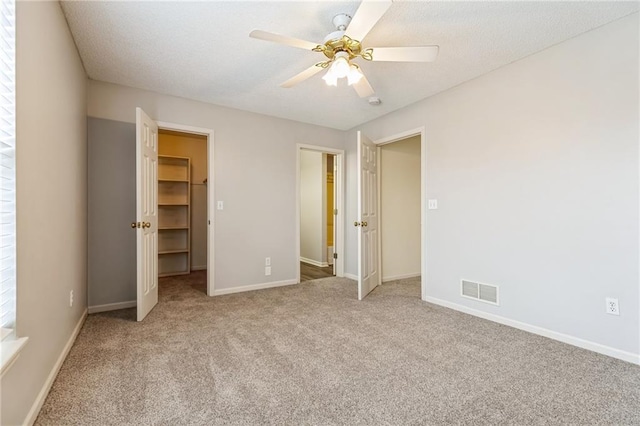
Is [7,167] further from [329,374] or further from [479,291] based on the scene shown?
[479,291]

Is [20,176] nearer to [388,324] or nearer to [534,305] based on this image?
[388,324]

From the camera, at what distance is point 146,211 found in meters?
2.98

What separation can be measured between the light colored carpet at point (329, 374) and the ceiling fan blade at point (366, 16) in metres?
2.07

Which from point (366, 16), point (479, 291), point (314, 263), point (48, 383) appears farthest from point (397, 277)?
point (48, 383)

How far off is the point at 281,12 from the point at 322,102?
1.62m

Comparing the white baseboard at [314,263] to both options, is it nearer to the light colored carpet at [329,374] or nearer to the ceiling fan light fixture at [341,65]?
the light colored carpet at [329,374]

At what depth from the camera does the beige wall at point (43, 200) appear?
4.55 ft

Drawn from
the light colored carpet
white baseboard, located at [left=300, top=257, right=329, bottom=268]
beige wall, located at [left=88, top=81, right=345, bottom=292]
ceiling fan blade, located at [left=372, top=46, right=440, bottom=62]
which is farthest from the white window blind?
white baseboard, located at [left=300, top=257, right=329, bottom=268]

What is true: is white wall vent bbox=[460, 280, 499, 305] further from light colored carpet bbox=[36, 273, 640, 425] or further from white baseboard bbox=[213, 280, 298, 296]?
white baseboard bbox=[213, 280, 298, 296]

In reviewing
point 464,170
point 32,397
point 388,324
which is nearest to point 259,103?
point 464,170

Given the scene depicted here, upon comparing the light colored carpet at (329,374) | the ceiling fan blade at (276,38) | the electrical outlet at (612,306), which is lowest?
the light colored carpet at (329,374)

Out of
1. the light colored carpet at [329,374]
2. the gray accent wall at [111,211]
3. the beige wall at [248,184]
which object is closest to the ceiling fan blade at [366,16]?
the light colored carpet at [329,374]

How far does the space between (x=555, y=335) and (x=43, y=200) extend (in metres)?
3.63

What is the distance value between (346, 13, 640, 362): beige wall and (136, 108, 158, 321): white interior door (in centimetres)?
299
